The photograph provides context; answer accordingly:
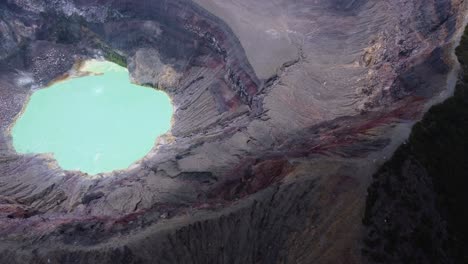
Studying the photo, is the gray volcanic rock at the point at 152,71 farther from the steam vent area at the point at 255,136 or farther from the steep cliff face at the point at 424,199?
the steep cliff face at the point at 424,199

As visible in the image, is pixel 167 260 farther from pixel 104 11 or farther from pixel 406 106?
pixel 104 11

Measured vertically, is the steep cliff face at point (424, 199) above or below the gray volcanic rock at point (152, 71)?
below

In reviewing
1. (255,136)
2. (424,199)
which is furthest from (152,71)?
(424,199)

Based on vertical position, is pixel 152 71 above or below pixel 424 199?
above

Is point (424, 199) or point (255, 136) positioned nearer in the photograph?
point (424, 199)

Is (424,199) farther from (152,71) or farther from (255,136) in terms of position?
(152,71)

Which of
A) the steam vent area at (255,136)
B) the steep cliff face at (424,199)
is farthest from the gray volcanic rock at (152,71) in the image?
the steep cliff face at (424,199)

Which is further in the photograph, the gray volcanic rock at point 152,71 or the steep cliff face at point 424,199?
the gray volcanic rock at point 152,71

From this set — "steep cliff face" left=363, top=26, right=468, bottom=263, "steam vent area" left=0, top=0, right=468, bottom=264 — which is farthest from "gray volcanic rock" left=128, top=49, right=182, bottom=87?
"steep cliff face" left=363, top=26, right=468, bottom=263

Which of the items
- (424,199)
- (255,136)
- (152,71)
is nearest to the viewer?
(424,199)
